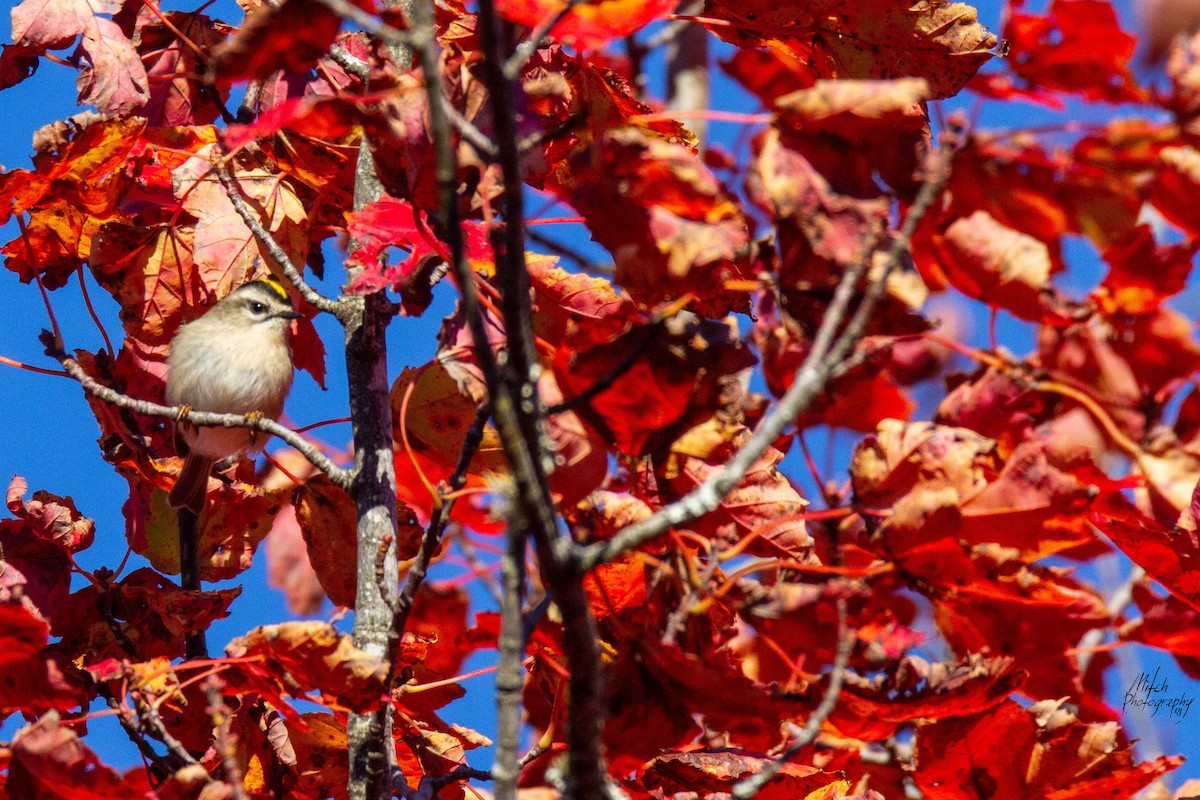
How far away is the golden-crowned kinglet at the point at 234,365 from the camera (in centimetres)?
484

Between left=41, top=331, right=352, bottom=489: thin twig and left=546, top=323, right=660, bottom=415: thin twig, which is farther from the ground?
left=41, top=331, right=352, bottom=489: thin twig

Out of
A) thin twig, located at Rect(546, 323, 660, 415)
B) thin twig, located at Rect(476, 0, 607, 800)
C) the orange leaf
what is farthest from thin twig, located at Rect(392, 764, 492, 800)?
the orange leaf

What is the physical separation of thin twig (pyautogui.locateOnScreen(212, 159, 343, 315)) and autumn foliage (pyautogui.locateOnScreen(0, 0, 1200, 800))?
0.03 ft

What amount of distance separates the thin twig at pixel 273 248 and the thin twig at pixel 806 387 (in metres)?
1.39

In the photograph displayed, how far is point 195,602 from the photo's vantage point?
2.61 metres

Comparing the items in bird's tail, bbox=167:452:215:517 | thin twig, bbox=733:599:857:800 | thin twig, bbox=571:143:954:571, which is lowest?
thin twig, bbox=733:599:857:800

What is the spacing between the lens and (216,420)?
8.51 ft

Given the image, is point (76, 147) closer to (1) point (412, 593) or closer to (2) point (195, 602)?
(2) point (195, 602)

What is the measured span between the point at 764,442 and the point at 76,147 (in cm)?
175

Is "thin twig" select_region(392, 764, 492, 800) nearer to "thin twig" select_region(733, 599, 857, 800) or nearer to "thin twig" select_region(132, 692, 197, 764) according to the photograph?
"thin twig" select_region(132, 692, 197, 764)

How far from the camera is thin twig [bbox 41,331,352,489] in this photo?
233cm

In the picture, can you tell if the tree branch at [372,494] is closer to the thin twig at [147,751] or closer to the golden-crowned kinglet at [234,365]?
the thin twig at [147,751]

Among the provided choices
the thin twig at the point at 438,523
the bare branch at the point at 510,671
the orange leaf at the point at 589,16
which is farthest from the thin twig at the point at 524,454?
the thin twig at the point at 438,523

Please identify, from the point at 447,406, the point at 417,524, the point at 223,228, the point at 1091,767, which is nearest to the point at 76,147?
the point at 223,228
